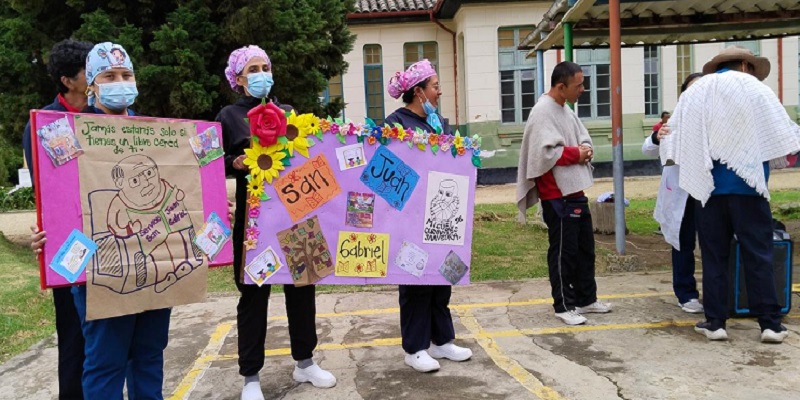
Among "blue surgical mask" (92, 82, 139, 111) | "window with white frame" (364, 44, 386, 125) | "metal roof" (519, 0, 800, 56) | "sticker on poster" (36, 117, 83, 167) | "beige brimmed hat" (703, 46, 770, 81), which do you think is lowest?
"sticker on poster" (36, 117, 83, 167)

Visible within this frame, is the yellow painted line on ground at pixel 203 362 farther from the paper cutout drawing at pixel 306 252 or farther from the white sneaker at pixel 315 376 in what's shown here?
the paper cutout drawing at pixel 306 252

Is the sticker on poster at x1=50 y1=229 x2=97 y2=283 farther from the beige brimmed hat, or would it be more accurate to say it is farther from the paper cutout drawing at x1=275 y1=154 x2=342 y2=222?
the beige brimmed hat

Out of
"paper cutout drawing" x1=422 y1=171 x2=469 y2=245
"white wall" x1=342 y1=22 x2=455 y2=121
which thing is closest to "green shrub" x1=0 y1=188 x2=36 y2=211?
"white wall" x1=342 y1=22 x2=455 y2=121

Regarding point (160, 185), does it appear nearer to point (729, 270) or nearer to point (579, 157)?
point (579, 157)

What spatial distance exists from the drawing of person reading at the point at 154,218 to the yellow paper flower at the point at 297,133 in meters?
0.67

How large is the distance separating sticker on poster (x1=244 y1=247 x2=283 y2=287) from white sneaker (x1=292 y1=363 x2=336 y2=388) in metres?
0.72

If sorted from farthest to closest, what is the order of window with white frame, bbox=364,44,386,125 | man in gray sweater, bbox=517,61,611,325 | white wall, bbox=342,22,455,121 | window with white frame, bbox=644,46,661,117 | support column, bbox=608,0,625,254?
window with white frame, bbox=364,44,386,125
white wall, bbox=342,22,455,121
window with white frame, bbox=644,46,661,117
support column, bbox=608,0,625,254
man in gray sweater, bbox=517,61,611,325

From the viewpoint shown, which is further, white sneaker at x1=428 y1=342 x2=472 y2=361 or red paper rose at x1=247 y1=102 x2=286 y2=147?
white sneaker at x1=428 y1=342 x2=472 y2=361

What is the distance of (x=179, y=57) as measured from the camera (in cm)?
883

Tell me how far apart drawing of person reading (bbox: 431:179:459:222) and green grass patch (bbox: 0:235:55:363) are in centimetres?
330

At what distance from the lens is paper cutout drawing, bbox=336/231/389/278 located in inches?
148

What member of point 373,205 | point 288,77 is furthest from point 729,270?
point 288,77

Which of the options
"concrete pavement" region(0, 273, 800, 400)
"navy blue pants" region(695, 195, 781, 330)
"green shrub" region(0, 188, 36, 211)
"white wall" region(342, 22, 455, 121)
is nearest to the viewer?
"concrete pavement" region(0, 273, 800, 400)

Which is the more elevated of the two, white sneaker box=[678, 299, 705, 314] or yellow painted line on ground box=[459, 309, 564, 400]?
white sneaker box=[678, 299, 705, 314]
